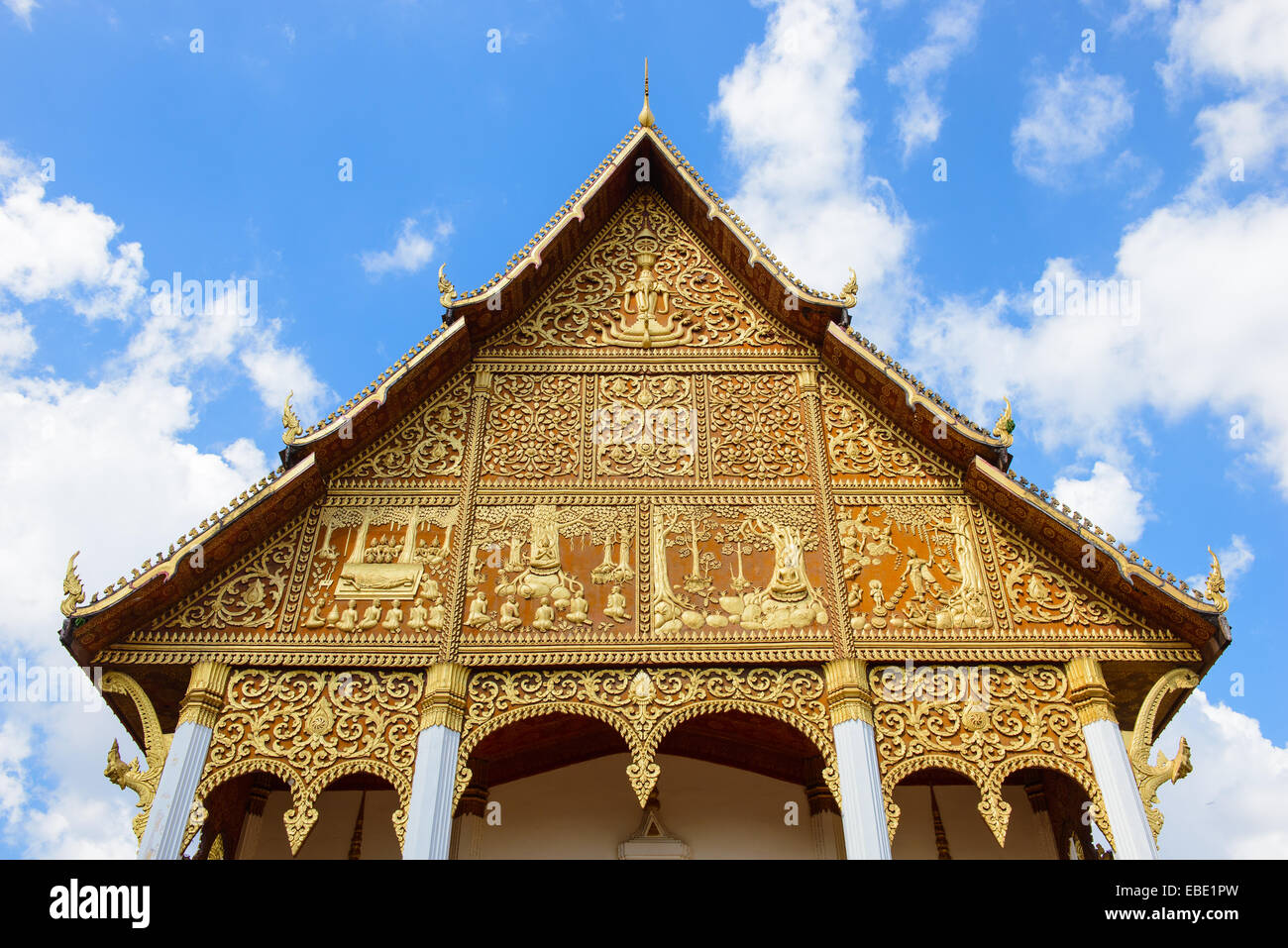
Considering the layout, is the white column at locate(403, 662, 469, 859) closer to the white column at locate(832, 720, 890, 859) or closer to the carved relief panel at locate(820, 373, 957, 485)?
the white column at locate(832, 720, 890, 859)

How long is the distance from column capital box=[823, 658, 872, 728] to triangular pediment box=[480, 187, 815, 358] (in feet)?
12.9

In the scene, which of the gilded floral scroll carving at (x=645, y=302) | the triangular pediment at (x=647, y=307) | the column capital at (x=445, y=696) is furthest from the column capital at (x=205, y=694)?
the gilded floral scroll carving at (x=645, y=302)

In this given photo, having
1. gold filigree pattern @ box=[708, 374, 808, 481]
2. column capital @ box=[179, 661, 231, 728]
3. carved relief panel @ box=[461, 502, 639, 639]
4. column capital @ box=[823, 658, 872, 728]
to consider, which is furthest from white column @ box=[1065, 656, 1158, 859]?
column capital @ box=[179, 661, 231, 728]

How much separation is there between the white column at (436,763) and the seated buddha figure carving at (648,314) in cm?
446

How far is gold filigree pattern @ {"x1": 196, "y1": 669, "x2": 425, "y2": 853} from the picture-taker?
28.8 ft

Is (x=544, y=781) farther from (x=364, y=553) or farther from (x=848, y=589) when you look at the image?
(x=848, y=589)

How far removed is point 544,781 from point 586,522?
3.37 m

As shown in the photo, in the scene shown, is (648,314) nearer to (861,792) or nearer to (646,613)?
(646,613)

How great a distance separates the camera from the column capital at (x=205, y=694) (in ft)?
29.5

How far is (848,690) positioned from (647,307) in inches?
204
